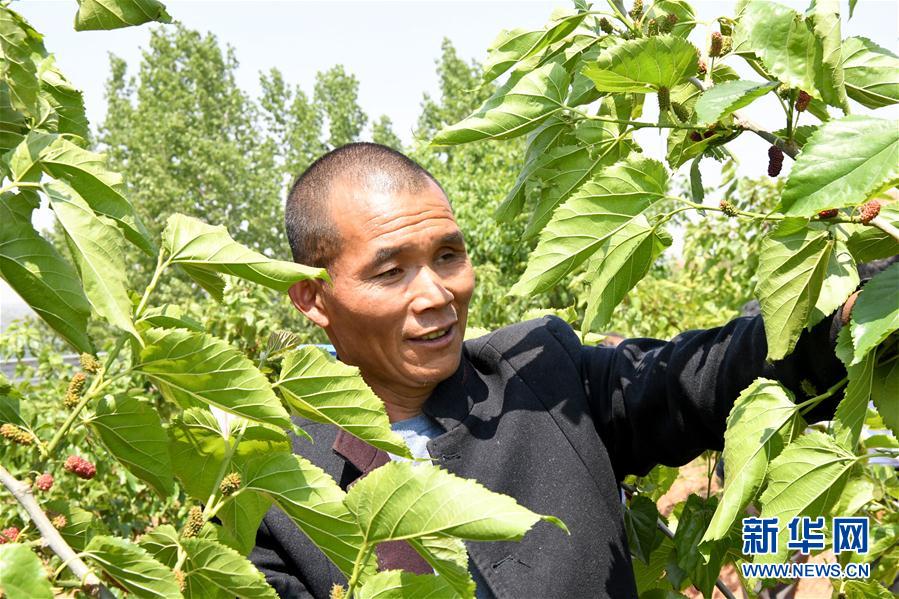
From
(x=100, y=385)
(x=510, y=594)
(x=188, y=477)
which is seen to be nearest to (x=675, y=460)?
(x=510, y=594)

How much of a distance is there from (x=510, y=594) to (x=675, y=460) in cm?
36

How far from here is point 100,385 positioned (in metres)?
0.81

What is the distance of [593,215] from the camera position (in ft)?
4.00

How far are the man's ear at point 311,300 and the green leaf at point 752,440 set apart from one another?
31.4 inches

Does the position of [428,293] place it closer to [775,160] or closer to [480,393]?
[480,393]

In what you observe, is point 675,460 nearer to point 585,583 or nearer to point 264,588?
point 585,583

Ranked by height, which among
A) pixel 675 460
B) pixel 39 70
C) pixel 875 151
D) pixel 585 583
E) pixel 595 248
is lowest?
pixel 585 583

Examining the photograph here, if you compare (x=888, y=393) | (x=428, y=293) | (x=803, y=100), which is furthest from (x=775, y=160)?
(x=428, y=293)

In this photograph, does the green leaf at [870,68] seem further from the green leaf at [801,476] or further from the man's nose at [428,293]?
the man's nose at [428,293]

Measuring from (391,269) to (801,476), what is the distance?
0.73m

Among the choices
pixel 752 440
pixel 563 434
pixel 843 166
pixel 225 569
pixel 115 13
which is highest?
pixel 115 13

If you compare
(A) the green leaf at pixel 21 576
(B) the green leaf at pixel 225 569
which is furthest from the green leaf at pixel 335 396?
(A) the green leaf at pixel 21 576

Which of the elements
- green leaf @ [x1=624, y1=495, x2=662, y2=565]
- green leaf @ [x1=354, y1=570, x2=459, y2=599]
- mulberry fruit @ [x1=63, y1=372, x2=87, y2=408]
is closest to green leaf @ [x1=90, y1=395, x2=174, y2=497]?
mulberry fruit @ [x1=63, y1=372, x2=87, y2=408]

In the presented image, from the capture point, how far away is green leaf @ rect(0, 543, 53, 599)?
2.18 feet
